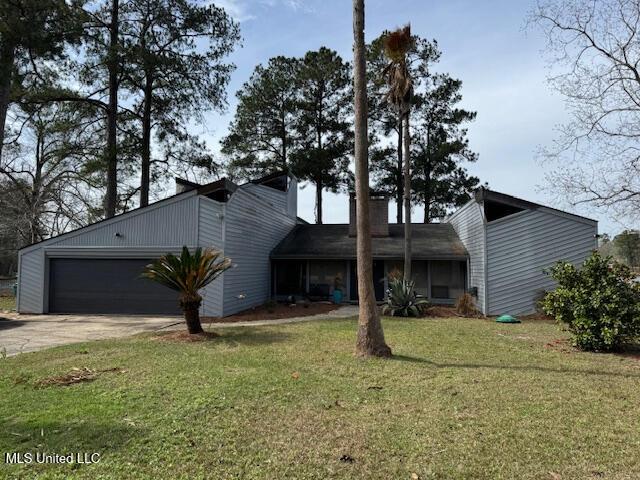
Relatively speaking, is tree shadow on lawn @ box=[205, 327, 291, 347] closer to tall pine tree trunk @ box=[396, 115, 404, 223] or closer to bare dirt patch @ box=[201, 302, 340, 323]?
bare dirt patch @ box=[201, 302, 340, 323]

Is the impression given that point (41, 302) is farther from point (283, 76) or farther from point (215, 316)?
point (283, 76)

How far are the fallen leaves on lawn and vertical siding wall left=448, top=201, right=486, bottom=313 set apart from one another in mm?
11615

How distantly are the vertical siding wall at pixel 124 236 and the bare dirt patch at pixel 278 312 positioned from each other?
277 cm

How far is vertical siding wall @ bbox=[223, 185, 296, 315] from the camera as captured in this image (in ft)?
44.7

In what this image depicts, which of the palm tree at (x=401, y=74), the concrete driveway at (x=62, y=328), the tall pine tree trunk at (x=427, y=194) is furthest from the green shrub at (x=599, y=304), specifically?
the tall pine tree trunk at (x=427, y=194)

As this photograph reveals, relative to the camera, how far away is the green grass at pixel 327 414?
11.1 feet

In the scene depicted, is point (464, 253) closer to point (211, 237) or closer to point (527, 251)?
point (527, 251)

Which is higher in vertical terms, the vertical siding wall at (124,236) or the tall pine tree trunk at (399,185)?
the tall pine tree trunk at (399,185)

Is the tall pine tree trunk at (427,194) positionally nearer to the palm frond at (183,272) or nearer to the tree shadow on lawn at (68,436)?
the palm frond at (183,272)

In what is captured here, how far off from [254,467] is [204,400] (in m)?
1.75

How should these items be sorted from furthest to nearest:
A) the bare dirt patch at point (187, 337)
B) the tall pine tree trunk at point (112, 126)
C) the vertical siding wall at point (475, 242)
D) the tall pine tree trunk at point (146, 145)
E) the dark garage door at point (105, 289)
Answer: the tall pine tree trunk at point (146, 145) < the tall pine tree trunk at point (112, 126) < the vertical siding wall at point (475, 242) < the dark garage door at point (105, 289) < the bare dirt patch at point (187, 337)

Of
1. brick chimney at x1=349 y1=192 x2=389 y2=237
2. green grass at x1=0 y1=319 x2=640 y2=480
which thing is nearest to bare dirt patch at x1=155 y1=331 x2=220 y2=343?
green grass at x1=0 y1=319 x2=640 y2=480

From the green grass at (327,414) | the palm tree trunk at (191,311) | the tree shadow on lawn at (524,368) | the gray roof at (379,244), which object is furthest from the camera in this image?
the gray roof at (379,244)

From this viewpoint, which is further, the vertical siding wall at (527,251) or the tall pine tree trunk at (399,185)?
the tall pine tree trunk at (399,185)
